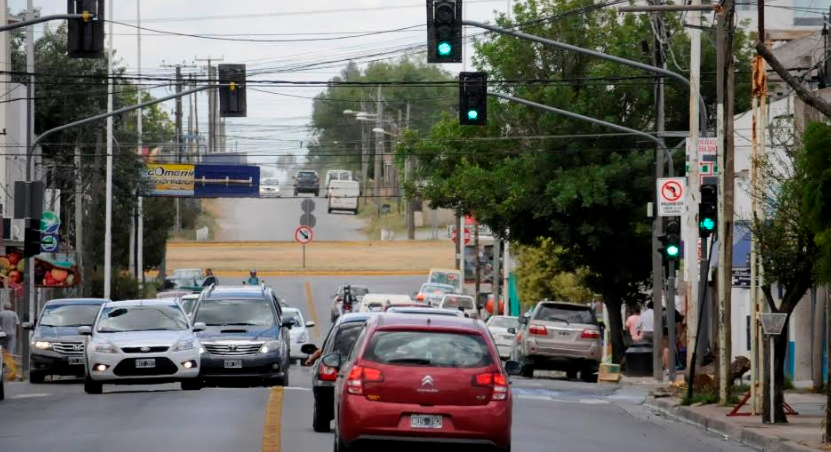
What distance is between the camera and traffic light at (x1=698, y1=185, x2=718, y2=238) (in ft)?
92.0

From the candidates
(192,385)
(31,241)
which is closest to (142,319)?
(192,385)

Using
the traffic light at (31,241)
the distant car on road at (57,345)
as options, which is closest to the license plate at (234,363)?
the distant car on road at (57,345)

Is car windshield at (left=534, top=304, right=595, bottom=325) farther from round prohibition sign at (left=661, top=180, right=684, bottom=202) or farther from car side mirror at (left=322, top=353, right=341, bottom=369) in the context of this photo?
car side mirror at (left=322, top=353, right=341, bottom=369)

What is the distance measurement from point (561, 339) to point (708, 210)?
10.6 metres

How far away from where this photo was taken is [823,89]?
3266 cm

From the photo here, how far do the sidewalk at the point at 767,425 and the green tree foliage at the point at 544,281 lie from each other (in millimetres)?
31076

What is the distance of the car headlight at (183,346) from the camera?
2677 centimetres

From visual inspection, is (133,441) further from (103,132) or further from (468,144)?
(103,132)

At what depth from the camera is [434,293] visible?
63188mm

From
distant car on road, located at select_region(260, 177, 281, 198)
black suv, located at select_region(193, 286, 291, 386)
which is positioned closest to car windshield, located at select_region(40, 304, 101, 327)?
black suv, located at select_region(193, 286, 291, 386)

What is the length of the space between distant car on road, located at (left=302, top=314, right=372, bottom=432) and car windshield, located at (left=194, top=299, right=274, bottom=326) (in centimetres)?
729

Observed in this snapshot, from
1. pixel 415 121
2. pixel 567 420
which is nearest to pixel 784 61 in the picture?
pixel 567 420

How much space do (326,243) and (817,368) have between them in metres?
70.3

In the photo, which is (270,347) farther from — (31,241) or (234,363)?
(31,241)
